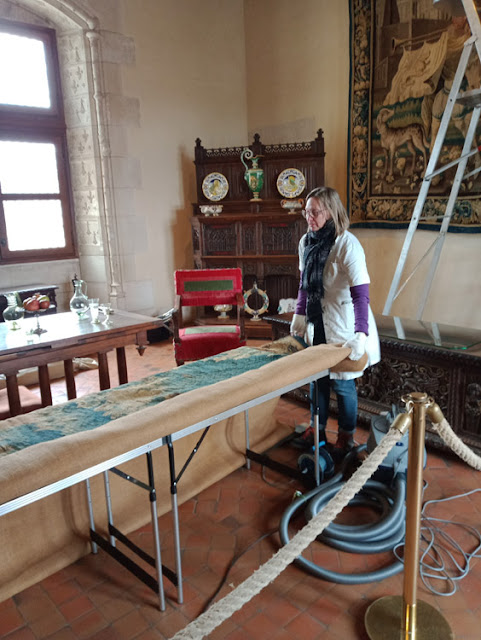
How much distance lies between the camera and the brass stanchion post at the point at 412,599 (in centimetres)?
174

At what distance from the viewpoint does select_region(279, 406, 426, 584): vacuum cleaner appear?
2236 mm

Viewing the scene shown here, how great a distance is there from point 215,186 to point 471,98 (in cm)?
340

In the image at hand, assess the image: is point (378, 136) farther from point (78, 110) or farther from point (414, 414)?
point (414, 414)

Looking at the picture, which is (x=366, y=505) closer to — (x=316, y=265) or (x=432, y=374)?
(x=432, y=374)

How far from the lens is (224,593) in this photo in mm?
2168

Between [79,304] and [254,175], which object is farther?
[254,175]

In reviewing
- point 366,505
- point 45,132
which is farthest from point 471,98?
point 45,132

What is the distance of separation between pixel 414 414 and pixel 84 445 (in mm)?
1113

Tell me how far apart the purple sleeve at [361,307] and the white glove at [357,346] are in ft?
0.21

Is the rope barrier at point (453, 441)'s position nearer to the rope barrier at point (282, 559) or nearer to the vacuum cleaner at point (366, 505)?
the rope barrier at point (282, 559)

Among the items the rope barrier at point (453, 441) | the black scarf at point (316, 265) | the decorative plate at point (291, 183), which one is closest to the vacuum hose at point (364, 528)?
the rope barrier at point (453, 441)

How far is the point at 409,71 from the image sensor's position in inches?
198

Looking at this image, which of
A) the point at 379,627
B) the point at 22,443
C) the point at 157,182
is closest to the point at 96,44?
the point at 157,182

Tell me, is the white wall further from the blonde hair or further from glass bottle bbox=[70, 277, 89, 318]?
glass bottle bbox=[70, 277, 89, 318]
